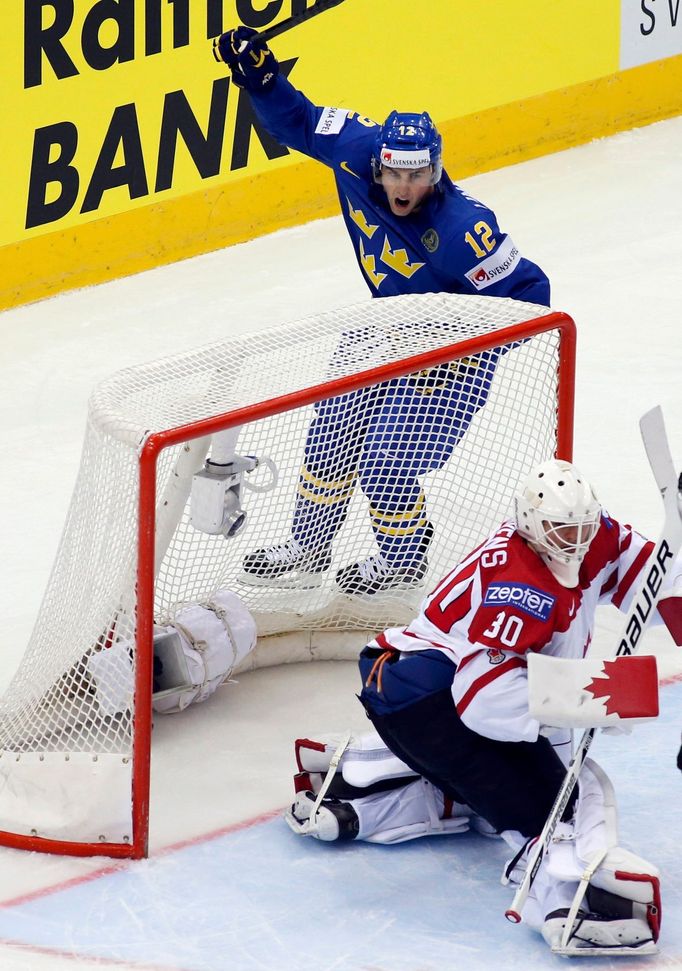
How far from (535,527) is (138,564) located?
2.54 ft

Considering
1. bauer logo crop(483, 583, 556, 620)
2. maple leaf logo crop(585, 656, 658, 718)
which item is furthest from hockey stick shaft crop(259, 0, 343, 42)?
maple leaf logo crop(585, 656, 658, 718)

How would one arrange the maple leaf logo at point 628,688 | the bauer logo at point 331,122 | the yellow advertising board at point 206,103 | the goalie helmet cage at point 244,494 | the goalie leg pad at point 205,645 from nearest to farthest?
1. the maple leaf logo at point 628,688
2. the goalie helmet cage at point 244,494
3. the goalie leg pad at point 205,645
4. the bauer logo at point 331,122
5. the yellow advertising board at point 206,103

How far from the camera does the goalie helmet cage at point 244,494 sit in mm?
3947

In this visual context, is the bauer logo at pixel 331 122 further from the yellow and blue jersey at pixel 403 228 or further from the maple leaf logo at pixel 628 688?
the maple leaf logo at pixel 628 688

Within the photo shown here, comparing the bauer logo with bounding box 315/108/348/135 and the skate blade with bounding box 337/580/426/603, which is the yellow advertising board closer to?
the bauer logo with bounding box 315/108/348/135

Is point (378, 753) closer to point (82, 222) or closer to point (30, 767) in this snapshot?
point (30, 767)

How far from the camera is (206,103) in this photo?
7148 mm

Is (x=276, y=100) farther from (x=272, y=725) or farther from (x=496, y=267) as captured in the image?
(x=272, y=725)

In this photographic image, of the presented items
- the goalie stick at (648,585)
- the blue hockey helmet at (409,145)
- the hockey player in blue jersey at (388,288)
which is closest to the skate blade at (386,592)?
the hockey player in blue jersey at (388,288)

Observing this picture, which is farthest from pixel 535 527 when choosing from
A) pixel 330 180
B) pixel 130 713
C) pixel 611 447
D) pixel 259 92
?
pixel 330 180

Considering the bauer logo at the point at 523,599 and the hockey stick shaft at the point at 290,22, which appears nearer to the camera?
the bauer logo at the point at 523,599

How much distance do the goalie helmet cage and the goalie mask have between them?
0.61 meters

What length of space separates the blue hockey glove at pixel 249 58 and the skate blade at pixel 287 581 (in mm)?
1325

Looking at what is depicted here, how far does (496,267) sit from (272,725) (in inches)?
47.1
